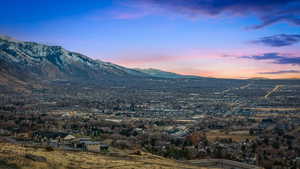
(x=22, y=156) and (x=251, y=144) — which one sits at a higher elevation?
(x=22, y=156)

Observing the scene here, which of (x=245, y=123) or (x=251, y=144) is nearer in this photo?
(x=251, y=144)

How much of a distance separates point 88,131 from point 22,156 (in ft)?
155

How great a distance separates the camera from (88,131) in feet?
251

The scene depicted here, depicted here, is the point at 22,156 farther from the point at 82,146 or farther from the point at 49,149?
the point at 82,146

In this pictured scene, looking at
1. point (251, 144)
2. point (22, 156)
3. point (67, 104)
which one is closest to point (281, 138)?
point (251, 144)

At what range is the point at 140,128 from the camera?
8969cm

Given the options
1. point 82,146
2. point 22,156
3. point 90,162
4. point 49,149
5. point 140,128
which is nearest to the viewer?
point 22,156

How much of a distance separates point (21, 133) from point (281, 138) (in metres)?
50.6

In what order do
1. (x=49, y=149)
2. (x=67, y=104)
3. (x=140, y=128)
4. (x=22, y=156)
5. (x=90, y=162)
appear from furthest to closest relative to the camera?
(x=67, y=104) → (x=140, y=128) → (x=49, y=149) → (x=90, y=162) → (x=22, y=156)

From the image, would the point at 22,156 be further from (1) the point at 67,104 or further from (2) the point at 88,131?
(1) the point at 67,104

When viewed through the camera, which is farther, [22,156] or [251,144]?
[251,144]

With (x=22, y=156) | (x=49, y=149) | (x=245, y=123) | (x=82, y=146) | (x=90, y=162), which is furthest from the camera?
(x=245, y=123)

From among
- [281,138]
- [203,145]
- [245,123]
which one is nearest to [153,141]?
[203,145]

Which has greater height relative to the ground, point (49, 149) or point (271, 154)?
point (49, 149)
